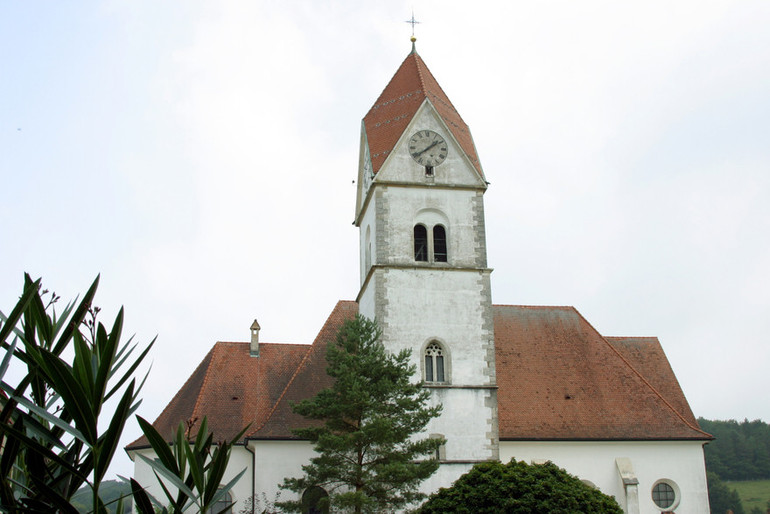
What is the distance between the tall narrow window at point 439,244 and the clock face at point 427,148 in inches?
87.5

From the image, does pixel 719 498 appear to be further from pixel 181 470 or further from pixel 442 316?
pixel 181 470

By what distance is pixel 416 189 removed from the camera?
91.5 ft

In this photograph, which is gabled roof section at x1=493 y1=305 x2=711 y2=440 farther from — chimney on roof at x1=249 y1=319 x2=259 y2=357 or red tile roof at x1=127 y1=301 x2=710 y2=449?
chimney on roof at x1=249 y1=319 x2=259 y2=357

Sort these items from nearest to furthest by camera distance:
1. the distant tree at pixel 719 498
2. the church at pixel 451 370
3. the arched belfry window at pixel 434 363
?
the arched belfry window at pixel 434 363
the church at pixel 451 370
the distant tree at pixel 719 498

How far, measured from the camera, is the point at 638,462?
27.8m

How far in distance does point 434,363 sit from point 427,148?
722 centimetres

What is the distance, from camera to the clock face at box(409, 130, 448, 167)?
2820 centimetres

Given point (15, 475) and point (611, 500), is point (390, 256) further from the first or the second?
point (15, 475)

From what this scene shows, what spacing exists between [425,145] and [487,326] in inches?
253

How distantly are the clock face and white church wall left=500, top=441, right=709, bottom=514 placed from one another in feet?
31.3

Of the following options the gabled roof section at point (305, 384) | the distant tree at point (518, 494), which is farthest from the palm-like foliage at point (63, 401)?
the gabled roof section at point (305, 384)

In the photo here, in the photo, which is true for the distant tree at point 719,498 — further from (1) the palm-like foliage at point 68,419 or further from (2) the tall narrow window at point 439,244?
(1) the palm-like foliage at point 68,419

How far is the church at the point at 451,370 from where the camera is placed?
26250 mm

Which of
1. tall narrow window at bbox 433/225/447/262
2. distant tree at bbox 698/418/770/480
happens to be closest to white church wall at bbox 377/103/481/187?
tall narrow window at bbox 433/225/447/262
